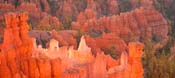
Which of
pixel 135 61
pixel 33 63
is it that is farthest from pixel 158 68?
pixel 33 63

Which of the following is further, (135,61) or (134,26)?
(134,26)

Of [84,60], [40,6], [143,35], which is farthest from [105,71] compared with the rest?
[40,6]

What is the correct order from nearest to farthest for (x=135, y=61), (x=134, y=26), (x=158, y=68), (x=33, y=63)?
(x=135, y=61) → (x=33, y=63) → (x=158, y=68) → (x=134, y=26)

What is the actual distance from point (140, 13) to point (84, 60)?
65.2 ft

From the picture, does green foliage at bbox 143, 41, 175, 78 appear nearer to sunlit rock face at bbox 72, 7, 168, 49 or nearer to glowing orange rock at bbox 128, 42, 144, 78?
sunlit rock face at bbox 72, 7, 168, 49

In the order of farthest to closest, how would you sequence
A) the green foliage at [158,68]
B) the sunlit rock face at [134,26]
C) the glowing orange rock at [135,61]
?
the sunlit rock face at [134,26] < the green foliage at [158,68] < the glowing orange rock at [135,61]

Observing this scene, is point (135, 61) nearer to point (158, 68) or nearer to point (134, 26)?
point (158, 68)

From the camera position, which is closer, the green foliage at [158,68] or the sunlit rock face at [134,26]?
the green foliage at [158,68]

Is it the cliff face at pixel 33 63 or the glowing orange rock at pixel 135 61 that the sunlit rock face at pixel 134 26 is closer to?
the cliff face at pixel 33 63

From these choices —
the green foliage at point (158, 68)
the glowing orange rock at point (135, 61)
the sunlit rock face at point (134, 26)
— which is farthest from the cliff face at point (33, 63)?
the sunlit rock face at point (134, 26)

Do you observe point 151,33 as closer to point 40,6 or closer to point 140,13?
point 140,13

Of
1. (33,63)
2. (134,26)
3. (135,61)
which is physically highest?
(135,61)

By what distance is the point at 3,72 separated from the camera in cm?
1366

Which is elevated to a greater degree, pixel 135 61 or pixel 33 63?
pixel 135 61
